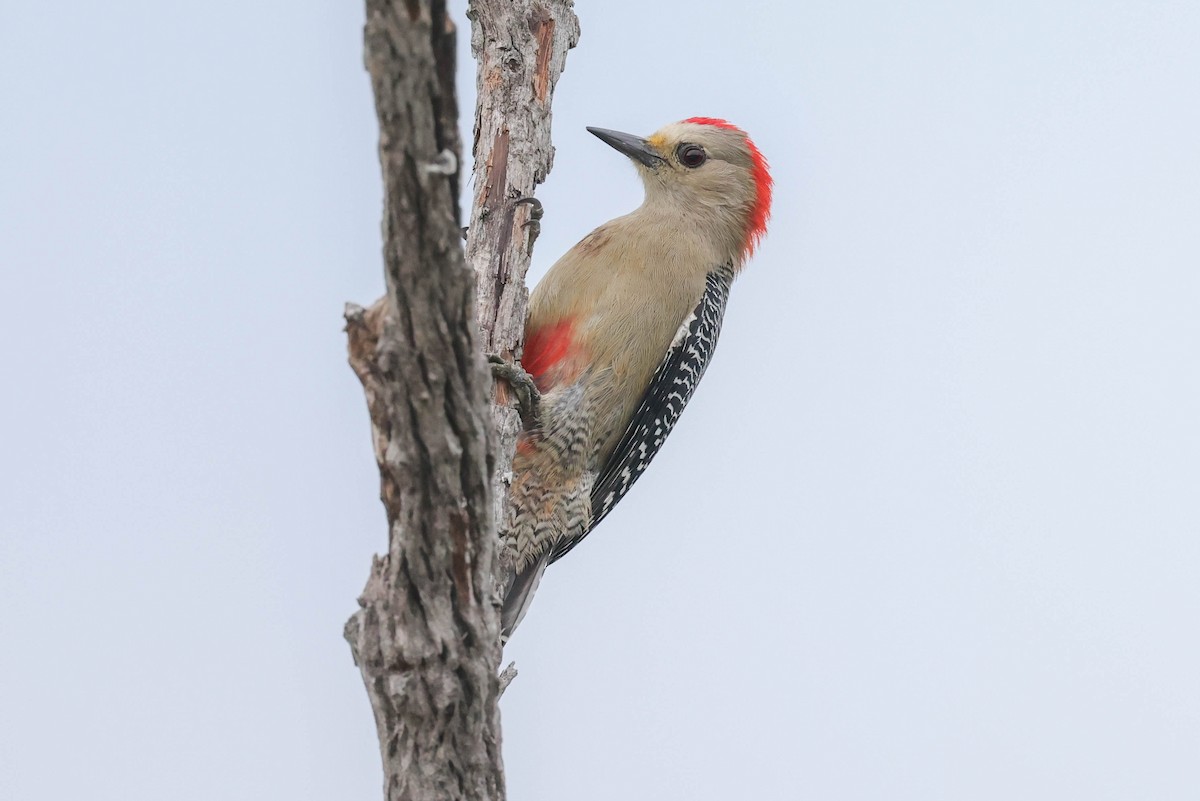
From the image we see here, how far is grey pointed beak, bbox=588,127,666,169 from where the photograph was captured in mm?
7164

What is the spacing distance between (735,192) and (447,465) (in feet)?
14.4

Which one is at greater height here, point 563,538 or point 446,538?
point 563,538

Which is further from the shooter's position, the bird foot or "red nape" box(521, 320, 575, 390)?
"red nape" box(521, 320, 575, 390)

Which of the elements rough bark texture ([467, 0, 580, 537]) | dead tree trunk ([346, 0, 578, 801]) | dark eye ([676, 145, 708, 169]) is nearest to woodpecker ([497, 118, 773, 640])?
dark eye ([676, 145, 708, 169])

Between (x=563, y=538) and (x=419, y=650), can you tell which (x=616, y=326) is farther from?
(x=419, y=650)

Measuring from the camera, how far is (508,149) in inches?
235

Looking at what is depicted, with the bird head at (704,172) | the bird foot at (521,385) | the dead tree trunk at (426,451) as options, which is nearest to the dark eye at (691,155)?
the bird head at (704,172)

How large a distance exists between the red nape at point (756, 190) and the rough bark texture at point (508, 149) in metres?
1.51

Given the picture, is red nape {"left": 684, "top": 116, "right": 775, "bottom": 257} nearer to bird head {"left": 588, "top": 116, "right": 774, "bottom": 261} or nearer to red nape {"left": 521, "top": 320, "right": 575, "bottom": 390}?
bird head {"left": 588, "top": 116, "right": 774, "bottom": 261}

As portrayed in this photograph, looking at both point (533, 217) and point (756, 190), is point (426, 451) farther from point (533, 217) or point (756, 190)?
point (756, 190)

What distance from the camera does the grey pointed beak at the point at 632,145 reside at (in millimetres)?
7164

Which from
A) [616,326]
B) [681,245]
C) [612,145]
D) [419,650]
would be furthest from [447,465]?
[612,145]

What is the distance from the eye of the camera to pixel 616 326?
6258mm

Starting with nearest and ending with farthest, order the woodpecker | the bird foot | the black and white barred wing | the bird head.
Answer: the bird foot, the woodpecker, the black and white barred wing, the bird head
